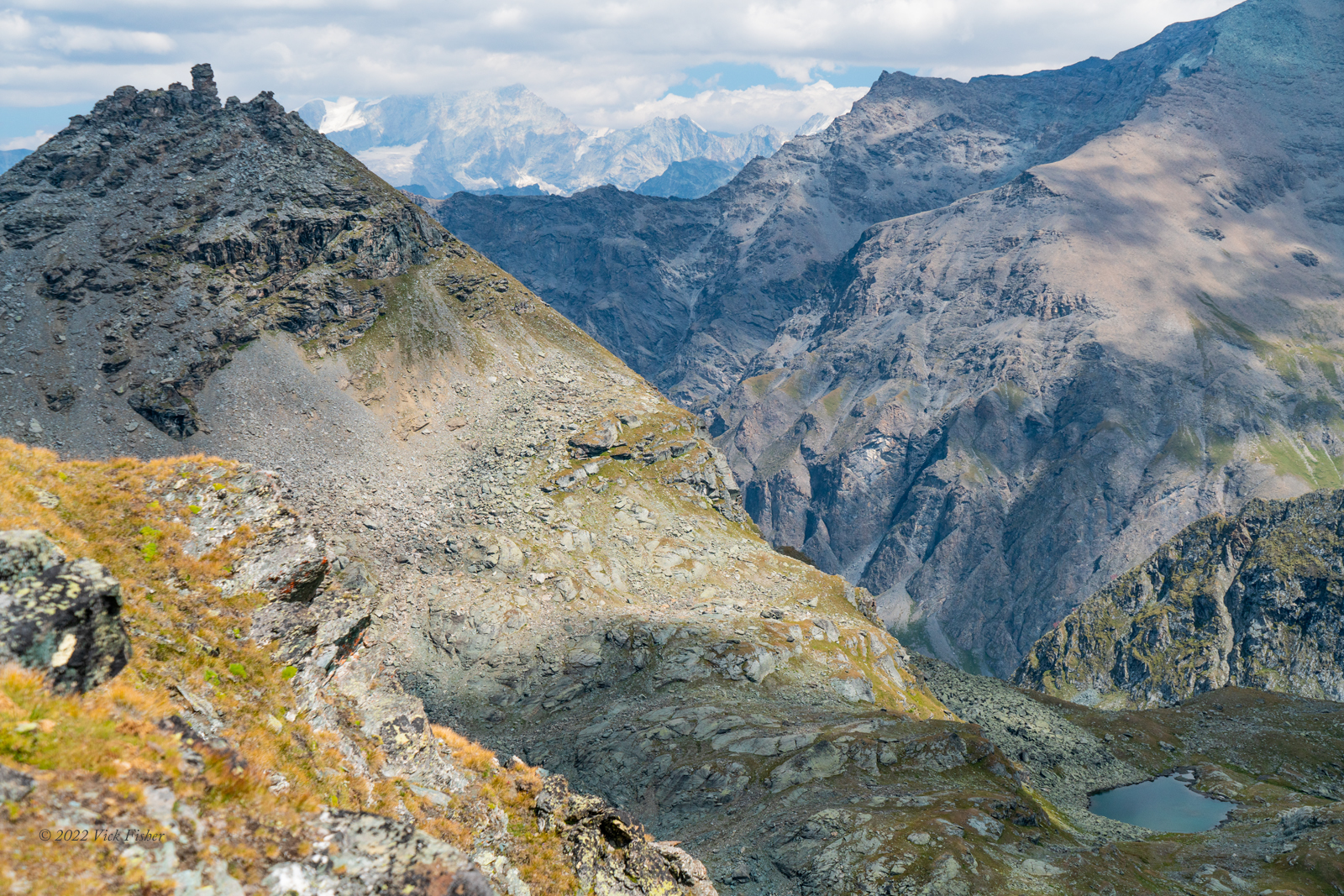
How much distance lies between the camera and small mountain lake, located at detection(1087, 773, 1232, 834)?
97.2 meters

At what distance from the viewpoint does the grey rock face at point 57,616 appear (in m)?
12.2

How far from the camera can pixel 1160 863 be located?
192 ft

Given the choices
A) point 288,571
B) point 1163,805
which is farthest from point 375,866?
point 1163,805

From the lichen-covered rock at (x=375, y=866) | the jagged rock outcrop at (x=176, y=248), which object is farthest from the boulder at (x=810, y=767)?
the jagged rock outcrop at (x=176, y=248)

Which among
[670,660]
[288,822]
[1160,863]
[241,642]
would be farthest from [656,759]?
[288,822]

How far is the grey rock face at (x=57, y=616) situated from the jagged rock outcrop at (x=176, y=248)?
111685mm

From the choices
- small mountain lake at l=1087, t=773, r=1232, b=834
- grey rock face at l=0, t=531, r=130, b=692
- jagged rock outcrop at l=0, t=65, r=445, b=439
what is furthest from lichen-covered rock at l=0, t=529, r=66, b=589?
small mountain lake at l=1087, t=773, r=1232, b=834

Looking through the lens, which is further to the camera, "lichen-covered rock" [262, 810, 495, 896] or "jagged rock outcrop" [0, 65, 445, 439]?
"jagged rock outcrop" [0, 65, 445, 439]

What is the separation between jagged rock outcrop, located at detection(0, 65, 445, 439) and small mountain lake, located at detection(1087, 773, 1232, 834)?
480 ft

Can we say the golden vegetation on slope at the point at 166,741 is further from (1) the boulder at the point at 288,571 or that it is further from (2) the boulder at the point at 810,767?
(2) the boulder at the point at 810,767

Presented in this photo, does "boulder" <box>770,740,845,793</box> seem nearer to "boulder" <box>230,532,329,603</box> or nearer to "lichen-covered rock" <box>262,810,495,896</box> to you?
"boulder" <box>230,532,329,603</box>

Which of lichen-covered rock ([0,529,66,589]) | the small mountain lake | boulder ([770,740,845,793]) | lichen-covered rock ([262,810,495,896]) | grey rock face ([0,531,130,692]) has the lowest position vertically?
the small mountain lake

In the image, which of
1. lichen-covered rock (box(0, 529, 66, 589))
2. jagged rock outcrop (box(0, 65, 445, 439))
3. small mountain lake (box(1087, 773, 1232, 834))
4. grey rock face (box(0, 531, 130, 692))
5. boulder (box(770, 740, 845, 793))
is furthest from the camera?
jagged rock outcrop (box(0, 65, 445, 439))

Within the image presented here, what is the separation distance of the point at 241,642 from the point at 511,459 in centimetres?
9772
